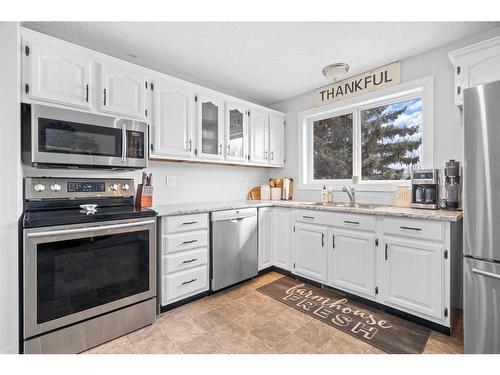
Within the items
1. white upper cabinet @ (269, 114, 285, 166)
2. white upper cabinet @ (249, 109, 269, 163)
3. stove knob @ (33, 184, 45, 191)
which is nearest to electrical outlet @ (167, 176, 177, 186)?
white upper cabinet @ (249, 109, 269, 163)

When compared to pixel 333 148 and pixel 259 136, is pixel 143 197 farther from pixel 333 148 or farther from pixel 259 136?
pixel 333 148

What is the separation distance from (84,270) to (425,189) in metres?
2.80

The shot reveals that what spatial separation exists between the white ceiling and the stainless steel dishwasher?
1.56 meters

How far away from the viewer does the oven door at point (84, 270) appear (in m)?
1.48

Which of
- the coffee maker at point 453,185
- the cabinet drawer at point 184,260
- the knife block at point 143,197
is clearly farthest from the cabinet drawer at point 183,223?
the coffee maker at point 453,185

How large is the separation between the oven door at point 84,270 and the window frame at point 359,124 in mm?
2285

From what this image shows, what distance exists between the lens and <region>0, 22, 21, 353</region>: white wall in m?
1.40

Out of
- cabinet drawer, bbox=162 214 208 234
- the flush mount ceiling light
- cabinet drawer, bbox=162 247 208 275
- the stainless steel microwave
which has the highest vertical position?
the flush mount ceiling light

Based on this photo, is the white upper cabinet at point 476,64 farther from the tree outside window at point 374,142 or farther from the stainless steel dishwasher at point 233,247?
the stainless steel dishwasher at point 233,247

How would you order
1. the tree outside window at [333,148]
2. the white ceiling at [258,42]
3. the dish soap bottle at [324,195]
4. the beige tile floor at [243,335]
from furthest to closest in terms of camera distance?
the tree outside window at [333,148] → the dish soap bottle at [324,195] → the white ceiling at [258,42] → the beige tile floor at [243,335]

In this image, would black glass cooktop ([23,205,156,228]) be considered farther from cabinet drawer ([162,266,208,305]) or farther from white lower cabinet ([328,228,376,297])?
white lower cabinet ([328,228,376,297])

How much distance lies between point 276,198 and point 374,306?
1.78m

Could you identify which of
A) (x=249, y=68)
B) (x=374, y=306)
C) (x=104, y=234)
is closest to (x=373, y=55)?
(x=249, y=68)

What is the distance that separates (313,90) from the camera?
333cm
